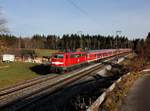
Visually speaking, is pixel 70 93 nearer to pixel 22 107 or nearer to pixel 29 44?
pixel 22 107

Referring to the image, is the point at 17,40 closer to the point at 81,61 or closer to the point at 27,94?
the point at 81,61

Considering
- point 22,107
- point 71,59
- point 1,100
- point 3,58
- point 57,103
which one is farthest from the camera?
point 3,58

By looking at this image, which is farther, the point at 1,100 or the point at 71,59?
the point at 71,59

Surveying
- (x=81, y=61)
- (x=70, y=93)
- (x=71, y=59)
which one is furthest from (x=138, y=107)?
(x=81, y=61)

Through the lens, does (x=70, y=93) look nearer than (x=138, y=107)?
No

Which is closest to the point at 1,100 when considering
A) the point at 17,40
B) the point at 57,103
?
the point at 57,103

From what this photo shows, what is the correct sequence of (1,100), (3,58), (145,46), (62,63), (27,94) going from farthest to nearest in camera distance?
(3,58) → (145,46) → (62,63) → (27,94) → (1,100)

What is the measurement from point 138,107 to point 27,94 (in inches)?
451

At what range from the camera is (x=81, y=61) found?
49.6 metres

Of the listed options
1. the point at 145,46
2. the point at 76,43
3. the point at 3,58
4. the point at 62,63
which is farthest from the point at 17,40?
the point at 62,63

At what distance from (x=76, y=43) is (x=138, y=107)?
174016mm

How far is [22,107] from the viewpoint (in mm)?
18125

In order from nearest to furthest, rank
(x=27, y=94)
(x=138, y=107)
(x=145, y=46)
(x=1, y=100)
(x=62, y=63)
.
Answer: (x=138, y=107), (x=1, y=100), (x=27, y=94), (x=62, y=63), (x=145, y=46)

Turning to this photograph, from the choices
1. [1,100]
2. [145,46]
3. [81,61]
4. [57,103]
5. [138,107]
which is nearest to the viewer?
[138,107]
